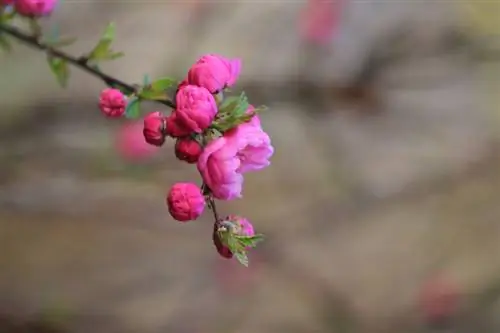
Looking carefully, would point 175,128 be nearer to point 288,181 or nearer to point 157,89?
point 157,89

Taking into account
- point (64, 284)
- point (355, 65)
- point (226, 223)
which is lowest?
point (226, 223)

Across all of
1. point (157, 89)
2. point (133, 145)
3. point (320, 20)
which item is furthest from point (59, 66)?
point (320, 20)

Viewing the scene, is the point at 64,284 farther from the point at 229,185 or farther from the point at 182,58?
the point at 229,185

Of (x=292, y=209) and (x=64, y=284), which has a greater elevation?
(x=292, y=209)

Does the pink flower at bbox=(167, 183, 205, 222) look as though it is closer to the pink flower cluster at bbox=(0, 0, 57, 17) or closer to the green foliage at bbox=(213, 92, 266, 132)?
the green foliage at bbox=(213, 92, 266, 132)

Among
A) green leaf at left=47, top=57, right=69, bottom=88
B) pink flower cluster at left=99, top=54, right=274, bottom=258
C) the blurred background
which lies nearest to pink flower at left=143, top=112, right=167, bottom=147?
pink flower cluster at left=99, top=54, right=274, bottom=258

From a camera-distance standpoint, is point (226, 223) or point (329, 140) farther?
point (329, 140)

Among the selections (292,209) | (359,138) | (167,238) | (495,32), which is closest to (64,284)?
(167,238)
